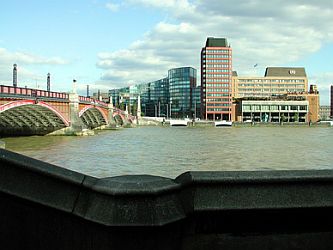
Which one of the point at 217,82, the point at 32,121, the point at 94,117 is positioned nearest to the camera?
the point at 32,121

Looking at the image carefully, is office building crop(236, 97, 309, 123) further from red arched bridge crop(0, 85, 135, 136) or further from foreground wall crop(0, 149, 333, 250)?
foreground wall crop(0, 149, 333, 250)

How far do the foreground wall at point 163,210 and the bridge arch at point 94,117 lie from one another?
205 feet

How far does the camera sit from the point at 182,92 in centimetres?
18850

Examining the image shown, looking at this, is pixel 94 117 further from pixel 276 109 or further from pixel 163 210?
pixel 276 109

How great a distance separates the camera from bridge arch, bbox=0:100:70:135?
46513mm

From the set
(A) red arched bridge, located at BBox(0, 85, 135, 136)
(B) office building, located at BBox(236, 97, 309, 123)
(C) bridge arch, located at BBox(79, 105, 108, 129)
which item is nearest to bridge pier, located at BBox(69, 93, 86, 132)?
(A) red arched bridge, located at BBox(0, 85, 135, 136)

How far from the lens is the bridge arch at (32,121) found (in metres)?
46.5

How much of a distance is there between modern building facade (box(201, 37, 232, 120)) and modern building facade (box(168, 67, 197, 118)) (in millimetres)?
24813

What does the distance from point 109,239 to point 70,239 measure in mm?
335

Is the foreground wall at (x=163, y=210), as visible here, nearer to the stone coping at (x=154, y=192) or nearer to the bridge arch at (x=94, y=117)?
the stone coping at (x=154, y=192)

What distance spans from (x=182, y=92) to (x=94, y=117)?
117 metres

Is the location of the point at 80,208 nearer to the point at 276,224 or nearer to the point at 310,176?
the point at 276,224

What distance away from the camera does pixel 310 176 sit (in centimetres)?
320

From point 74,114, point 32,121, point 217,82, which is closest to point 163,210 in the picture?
point 74,114
